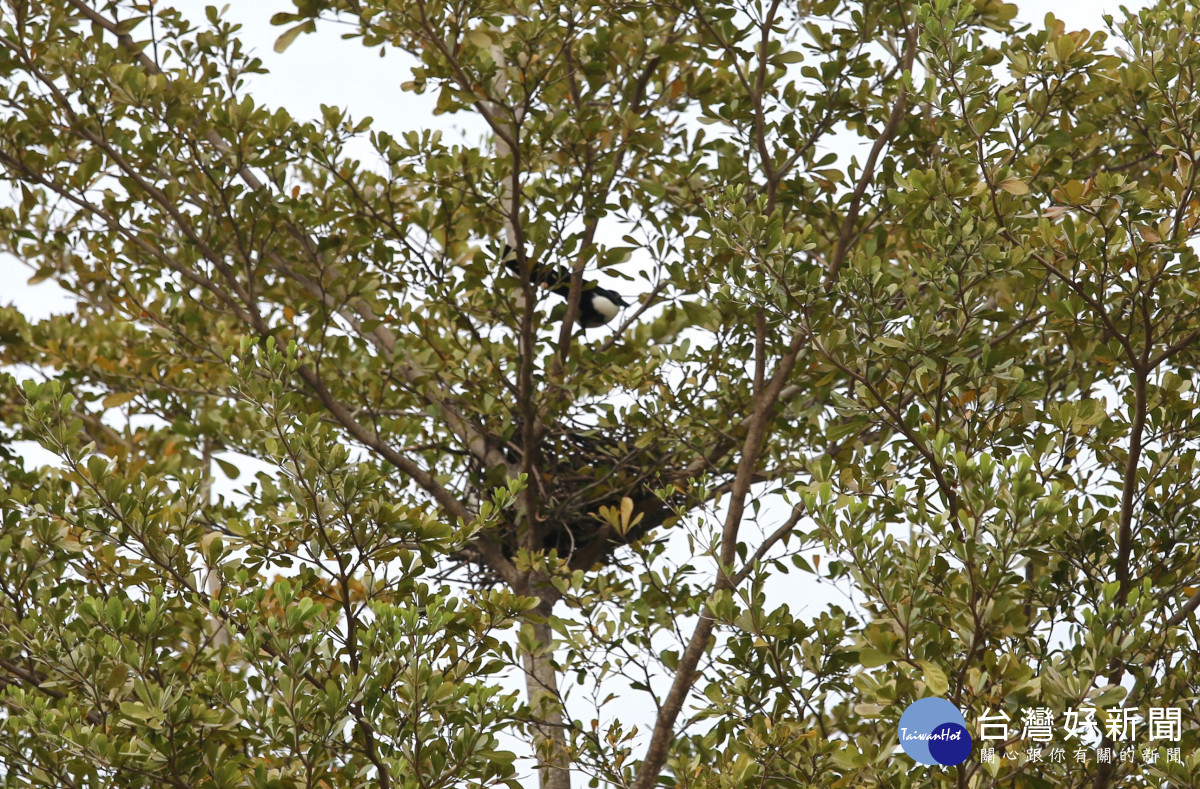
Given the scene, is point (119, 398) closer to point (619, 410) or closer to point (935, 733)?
point (619, 410)

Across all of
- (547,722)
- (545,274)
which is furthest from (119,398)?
(547,722)

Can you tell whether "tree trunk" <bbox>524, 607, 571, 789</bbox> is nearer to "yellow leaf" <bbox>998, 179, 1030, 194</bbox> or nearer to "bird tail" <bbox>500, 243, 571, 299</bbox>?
"bird tail" <bbox>500, 243, 571, 299</bbox>

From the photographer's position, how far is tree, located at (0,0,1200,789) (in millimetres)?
3139

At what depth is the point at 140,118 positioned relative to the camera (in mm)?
4793

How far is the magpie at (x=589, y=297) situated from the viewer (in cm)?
512

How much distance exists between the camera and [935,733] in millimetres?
3154

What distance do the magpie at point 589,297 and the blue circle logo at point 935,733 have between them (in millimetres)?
2496

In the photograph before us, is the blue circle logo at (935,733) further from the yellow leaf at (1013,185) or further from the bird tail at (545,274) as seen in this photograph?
the bird tail at (545,274)

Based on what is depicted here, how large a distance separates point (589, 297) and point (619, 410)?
33.2 inches

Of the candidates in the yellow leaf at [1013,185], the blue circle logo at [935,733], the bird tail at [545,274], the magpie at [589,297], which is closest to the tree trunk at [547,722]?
the blue circle logo at [935,733]

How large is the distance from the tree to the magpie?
0.09m

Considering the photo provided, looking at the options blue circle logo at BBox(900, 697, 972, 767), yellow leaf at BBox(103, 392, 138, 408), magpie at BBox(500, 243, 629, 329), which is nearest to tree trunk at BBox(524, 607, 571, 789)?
blue circle logo at BBox(900, 697, 972, 767)

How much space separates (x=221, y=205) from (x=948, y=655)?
3478 mm

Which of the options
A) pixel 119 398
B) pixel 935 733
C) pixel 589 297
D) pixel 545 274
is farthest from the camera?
pixel 589 297
